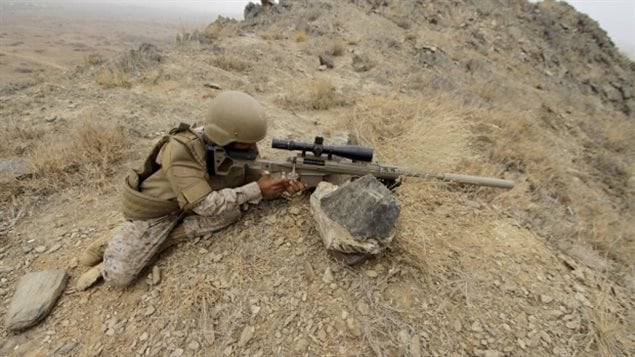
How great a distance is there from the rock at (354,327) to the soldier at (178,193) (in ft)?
4.18

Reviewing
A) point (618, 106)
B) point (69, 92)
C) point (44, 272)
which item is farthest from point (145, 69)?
point (618, 106)

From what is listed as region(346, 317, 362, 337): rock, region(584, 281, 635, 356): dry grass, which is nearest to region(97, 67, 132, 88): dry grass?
region(346, 317, 362, 337): rock

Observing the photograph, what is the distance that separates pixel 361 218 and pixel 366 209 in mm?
77

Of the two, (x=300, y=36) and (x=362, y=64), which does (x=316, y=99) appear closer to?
(x=362, y=64)

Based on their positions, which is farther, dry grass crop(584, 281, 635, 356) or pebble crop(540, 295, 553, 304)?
pebble crop(540, 295, 553, 304)

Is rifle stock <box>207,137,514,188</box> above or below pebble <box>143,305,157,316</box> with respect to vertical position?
above

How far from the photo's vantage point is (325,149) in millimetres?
2928

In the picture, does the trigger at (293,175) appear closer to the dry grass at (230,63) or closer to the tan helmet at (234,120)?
the tan helmet at (234,120)

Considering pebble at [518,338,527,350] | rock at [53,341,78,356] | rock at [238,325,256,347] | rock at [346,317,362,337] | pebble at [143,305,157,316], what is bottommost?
rock at [53,341,78,356]

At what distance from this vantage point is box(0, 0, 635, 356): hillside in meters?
2.34

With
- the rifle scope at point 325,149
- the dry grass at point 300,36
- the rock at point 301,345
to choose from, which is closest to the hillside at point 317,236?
the rock at point 301,345

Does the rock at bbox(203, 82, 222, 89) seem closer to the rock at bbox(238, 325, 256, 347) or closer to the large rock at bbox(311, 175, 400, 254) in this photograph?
the large rock at bbox(311, 175, 400, 254)

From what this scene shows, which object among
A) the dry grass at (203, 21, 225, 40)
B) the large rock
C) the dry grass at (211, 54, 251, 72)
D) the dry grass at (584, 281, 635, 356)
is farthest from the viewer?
the dry grass at (203, 21, 225, 40)

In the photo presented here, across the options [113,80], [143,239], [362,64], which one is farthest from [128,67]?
[143,239]
